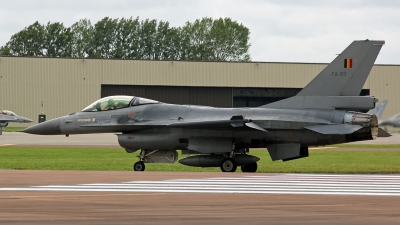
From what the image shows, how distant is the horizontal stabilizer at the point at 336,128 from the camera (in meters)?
20.1

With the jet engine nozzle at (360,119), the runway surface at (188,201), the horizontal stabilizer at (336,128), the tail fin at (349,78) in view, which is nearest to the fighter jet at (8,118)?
the tail fin at (349,78)

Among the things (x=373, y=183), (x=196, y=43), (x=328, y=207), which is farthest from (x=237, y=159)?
(x=196, y=43)

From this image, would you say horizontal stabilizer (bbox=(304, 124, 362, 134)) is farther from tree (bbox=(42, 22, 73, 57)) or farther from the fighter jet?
tree (bbox=(42, 22, 73, 57))

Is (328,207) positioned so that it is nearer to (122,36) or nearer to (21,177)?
(21,177)

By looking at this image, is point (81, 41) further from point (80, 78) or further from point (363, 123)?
point (363, 123)

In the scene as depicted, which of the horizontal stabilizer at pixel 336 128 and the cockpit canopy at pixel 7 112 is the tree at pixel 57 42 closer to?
the cockpit canopy at pixel 7 112

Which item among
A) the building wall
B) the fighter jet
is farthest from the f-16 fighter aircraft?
the building wall

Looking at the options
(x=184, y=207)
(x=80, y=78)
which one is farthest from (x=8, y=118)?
(x=184, y=207)

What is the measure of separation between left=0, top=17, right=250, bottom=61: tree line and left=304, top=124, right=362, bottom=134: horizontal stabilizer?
97.2 metres

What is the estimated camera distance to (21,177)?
1591 centimetres

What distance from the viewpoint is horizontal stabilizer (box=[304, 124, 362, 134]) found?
20141 mm

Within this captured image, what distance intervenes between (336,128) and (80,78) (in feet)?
164

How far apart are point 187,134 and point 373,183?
7824 millimetres

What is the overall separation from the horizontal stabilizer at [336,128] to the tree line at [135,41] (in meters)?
97.2
